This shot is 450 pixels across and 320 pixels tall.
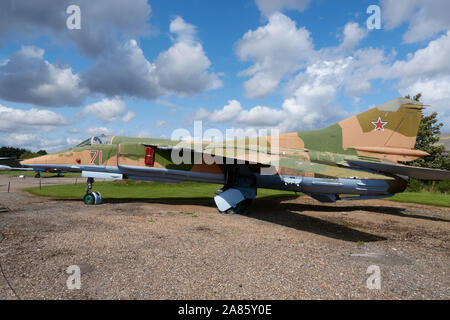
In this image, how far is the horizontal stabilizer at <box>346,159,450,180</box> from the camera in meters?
8.06

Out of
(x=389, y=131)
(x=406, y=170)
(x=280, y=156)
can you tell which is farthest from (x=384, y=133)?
(x=280, y=156)

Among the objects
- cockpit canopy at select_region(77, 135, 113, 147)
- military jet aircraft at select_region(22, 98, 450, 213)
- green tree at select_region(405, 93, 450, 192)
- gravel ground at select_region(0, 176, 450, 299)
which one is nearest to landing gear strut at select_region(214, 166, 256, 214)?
military jet aircraft at select_region(22, 98, 450, 213)

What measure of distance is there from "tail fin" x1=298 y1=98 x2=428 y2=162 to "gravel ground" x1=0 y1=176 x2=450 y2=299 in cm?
327

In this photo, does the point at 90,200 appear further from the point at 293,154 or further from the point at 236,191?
the point at 293,154

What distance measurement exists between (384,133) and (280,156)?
216 inches

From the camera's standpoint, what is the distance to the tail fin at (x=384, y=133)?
11148 millimetres

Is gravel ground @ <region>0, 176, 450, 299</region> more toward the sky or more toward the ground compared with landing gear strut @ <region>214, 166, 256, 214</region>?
more toward the ground

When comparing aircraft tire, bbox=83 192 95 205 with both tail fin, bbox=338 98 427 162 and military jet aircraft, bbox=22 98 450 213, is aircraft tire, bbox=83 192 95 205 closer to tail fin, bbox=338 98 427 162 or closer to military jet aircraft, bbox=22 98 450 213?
military jet aircraft, bbox=22 98 450 213

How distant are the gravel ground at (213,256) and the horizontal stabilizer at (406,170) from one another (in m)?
2.02

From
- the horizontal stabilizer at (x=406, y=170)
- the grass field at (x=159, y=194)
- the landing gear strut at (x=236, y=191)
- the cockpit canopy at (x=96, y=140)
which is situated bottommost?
the grass field at (x=159, y=194)

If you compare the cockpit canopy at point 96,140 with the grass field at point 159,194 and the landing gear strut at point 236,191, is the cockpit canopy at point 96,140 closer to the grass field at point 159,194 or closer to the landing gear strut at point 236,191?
the grass field at point 159,194

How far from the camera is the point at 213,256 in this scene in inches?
215

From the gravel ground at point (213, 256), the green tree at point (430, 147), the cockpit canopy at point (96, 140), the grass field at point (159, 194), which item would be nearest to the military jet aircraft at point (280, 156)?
the cockpit canopy at point (96, 140)
